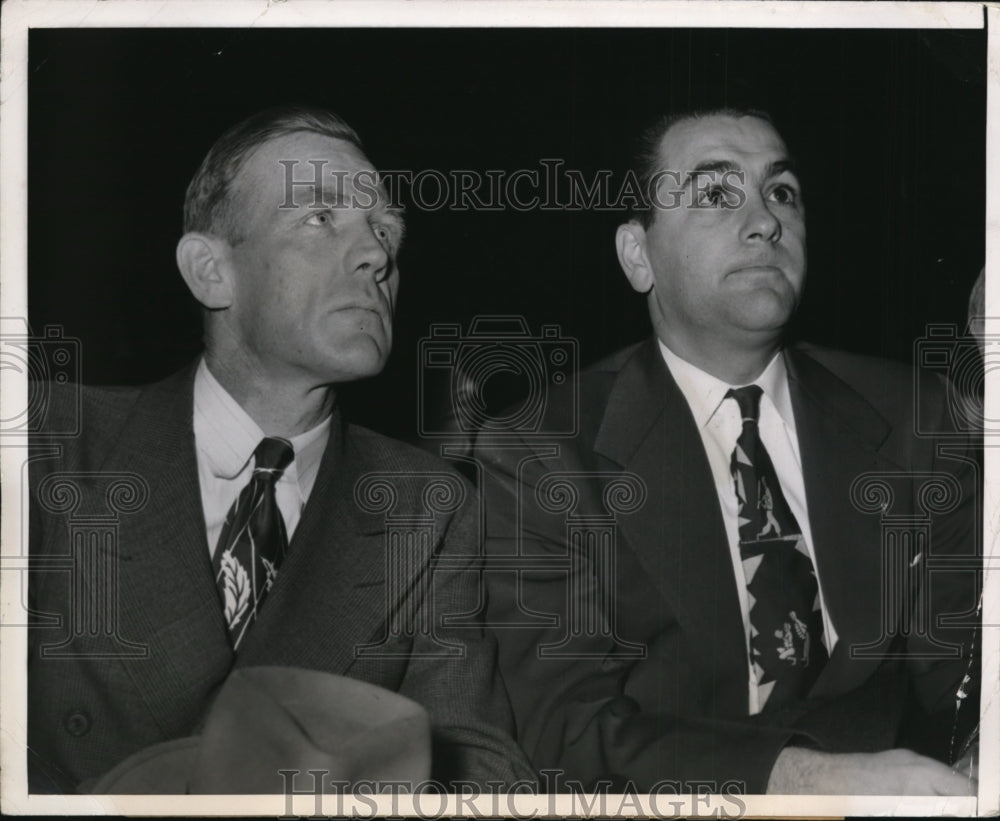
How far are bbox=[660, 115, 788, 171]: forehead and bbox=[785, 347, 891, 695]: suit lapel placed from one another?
314 mm

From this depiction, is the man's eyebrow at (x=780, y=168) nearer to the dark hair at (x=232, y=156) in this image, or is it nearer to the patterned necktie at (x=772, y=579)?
the patterned necktie at (x=772, y=579)

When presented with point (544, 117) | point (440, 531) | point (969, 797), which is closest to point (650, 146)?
point (544, 117)

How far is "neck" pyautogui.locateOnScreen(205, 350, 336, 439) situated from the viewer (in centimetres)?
174

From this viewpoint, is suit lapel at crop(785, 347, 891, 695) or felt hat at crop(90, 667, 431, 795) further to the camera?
suit lapel at crop(785, 347, 891, 695)

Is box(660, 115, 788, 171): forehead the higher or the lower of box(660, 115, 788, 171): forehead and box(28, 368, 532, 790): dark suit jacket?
the higher

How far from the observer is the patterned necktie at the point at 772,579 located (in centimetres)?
177

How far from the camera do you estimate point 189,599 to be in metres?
1.71

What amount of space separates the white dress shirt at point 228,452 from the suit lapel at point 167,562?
15 mm

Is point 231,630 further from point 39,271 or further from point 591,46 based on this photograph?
point 591,46

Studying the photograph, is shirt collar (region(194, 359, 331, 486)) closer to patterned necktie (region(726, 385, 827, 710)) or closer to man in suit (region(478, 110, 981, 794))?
man in suit (region(478, 110, 981, 794))

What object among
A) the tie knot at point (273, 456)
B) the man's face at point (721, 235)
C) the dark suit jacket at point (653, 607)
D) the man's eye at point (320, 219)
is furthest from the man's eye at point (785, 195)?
the tie knot at point (273, 456)

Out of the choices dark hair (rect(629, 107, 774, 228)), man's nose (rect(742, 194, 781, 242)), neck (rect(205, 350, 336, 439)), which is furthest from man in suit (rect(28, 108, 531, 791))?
man's nose (rect(742, 194, 781, 242))

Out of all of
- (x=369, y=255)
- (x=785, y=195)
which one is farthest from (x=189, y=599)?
(x=785, y=195)

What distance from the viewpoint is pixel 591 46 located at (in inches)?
70.5
